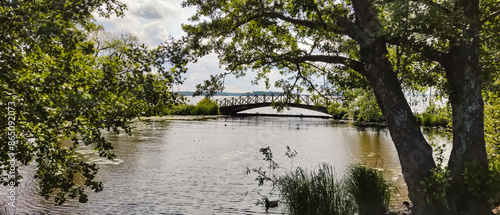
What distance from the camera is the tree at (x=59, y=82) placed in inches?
170

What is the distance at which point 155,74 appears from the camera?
5.52 metres

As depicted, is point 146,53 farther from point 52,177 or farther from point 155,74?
point 52,177

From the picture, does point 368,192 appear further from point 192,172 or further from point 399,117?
point 192,172

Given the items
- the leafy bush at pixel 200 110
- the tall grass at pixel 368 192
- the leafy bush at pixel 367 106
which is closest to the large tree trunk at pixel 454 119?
the tall grass at pixel 368 192

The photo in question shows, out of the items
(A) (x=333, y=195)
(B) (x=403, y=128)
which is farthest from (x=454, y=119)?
(A) (x=333, y=195)

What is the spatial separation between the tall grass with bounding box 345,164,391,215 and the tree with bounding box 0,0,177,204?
500cm

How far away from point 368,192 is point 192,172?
Answer: 25.3 ft

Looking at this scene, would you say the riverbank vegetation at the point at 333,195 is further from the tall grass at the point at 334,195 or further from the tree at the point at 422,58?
the tree at the point at 422,58

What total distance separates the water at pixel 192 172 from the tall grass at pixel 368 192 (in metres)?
1.82

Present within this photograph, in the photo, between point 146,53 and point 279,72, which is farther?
point 279,72

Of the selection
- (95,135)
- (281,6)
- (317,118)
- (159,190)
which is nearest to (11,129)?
(95,135)

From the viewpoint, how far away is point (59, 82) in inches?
173

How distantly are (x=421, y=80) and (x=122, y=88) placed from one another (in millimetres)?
5789

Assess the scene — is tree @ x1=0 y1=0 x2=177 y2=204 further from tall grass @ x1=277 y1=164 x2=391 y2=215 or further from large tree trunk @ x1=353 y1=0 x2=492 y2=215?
large tree trunk @ x1=353 y1=0 x2=492 y2=215
